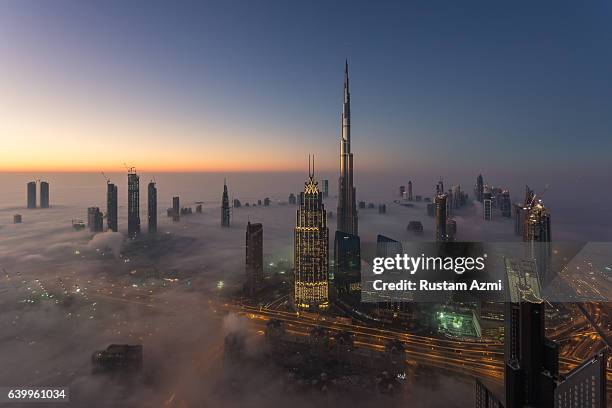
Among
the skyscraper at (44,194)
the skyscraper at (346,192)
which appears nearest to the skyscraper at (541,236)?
the skyscraper at (346,192)

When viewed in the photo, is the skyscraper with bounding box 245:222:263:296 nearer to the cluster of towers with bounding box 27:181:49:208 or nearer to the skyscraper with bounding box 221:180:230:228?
the skyscraper with bounding box 221:180:230:228

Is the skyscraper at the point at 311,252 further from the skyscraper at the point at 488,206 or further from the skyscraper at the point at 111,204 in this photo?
the skyscraper at the point at 111,204

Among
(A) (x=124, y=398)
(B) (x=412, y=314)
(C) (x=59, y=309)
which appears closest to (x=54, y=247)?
(C) (x=59, y=309)

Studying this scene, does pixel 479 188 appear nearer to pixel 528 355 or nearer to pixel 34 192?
pixel 528 355

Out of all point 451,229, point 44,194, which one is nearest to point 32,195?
point 44,194

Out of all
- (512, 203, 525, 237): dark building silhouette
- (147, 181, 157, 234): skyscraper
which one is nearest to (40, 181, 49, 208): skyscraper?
(147, 181, 157, 234): skyscraper

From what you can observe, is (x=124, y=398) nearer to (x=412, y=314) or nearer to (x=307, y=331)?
(x=307, y=331)

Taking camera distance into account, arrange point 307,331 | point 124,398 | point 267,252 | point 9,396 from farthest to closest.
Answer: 1. point 267,252
2. point 307,331
3. point 124,398
4. point 9,396
